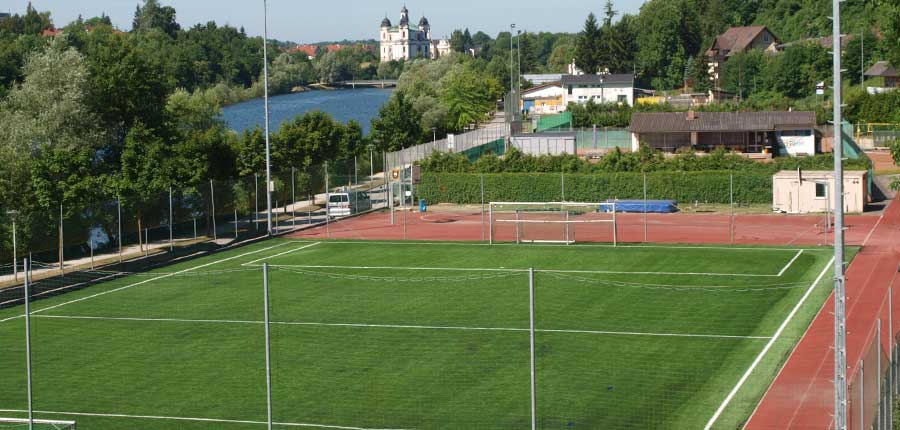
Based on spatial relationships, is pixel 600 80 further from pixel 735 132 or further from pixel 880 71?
pixel 735 132

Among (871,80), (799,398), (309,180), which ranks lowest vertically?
(799,398)

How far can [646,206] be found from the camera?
55406mm

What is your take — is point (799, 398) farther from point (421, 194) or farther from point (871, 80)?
point (871, 80)

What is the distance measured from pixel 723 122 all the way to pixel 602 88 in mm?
41301

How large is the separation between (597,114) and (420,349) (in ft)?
253

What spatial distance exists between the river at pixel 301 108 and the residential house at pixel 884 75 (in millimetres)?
54291

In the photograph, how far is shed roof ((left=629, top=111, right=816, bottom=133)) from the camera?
76.1 meters

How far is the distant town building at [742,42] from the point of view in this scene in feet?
481

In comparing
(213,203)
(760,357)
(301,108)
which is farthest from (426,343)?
(301,108)

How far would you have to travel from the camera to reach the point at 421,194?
62219 mm

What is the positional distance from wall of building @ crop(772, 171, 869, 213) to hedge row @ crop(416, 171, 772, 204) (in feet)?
8.82

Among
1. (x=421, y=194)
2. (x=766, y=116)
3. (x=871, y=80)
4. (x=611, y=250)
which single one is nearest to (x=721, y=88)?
(x=871, y=80)

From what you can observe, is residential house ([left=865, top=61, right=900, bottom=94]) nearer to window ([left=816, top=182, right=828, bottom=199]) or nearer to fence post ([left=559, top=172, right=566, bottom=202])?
fence post ([left=559, top=172, right=566, bottom=202])

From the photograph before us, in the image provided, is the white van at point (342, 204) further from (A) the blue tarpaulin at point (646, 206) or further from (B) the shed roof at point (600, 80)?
(B) the shed roof at point (600, 80)
